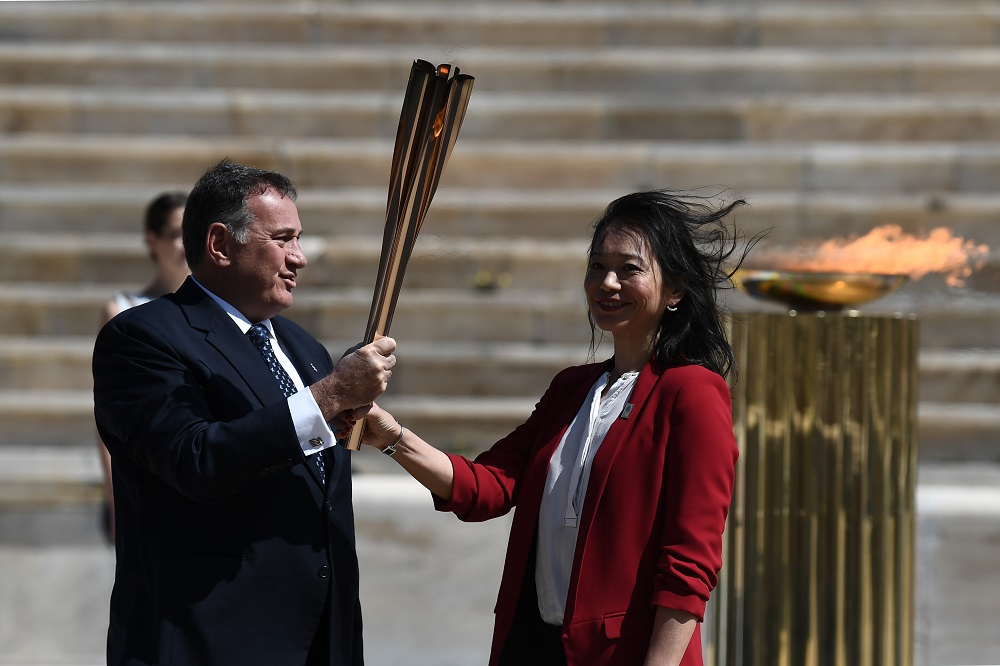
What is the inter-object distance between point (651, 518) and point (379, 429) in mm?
726

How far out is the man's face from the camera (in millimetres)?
3016

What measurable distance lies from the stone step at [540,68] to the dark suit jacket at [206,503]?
5656mm

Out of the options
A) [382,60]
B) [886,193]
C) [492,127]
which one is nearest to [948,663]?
Result: [886,193]

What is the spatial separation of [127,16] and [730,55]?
4170 millimetres

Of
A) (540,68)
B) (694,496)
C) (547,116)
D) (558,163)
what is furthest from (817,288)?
(540,68)

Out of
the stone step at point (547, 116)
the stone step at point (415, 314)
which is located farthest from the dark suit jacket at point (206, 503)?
the stone step at point (547, 116)

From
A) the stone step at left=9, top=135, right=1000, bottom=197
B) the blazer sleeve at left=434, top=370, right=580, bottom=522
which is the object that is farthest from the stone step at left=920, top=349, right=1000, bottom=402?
the blazer sleeve at left=434, top=370, right=580, bottom=522

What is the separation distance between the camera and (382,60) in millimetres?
8438

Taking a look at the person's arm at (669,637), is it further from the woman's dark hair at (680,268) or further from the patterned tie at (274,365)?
the patterned tie at (274,365)

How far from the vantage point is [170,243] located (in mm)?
4840

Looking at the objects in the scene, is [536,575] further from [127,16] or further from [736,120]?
Result: [127,16]

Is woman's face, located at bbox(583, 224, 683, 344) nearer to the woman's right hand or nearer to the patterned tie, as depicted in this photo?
the woman's right hand

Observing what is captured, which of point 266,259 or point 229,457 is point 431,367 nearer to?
point 266,259

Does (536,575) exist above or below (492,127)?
below
